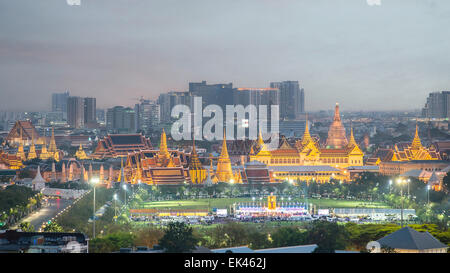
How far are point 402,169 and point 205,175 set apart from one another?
14867mm

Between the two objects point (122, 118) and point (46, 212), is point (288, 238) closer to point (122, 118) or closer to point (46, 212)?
point (46, 212)

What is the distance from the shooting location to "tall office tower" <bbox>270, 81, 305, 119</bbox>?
15250 centimetres

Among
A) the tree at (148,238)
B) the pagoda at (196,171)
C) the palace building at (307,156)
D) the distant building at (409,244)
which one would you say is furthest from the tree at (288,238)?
the palace building at (307,156)

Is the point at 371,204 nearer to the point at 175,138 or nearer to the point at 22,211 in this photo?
the point at 22,211

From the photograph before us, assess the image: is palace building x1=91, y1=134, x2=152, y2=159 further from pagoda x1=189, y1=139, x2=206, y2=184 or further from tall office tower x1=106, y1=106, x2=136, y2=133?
tall office tower x1=106, y1=106, x2=136, y2=133

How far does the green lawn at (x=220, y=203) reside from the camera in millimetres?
46847

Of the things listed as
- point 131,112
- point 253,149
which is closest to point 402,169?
point 253,149

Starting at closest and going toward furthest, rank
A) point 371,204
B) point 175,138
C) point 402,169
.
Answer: point 371,204 → point 402,169 → point 175,138

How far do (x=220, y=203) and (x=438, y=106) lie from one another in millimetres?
78178

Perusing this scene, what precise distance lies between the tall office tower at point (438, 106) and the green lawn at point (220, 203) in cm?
7000

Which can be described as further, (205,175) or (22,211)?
(205,175)

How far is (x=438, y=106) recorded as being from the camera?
397 feet

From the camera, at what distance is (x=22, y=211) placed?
40.5 metres

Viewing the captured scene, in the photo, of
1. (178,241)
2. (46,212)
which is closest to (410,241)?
(178,241)
